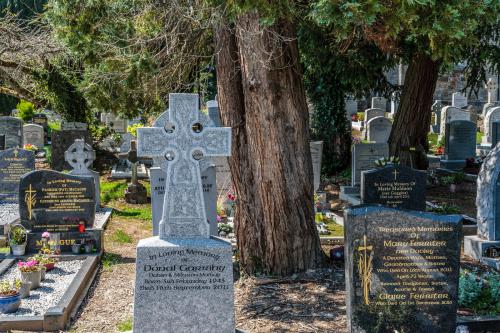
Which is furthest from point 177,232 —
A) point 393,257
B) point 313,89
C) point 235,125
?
point 313,89

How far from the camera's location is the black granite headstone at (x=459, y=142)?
59.6ft

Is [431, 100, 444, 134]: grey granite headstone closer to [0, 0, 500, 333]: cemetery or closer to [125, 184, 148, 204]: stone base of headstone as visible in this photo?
[0, 0, 500, 333]: cemetery

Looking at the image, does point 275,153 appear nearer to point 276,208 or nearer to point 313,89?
point 276,208

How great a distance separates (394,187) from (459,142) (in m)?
8.87

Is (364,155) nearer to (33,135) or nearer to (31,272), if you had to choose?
(31,272)

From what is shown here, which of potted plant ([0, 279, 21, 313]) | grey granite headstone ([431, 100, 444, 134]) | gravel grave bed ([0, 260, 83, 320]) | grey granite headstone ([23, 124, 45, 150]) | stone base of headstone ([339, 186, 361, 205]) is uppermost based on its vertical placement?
grey granite headstone ([431, 100, 444, 134])

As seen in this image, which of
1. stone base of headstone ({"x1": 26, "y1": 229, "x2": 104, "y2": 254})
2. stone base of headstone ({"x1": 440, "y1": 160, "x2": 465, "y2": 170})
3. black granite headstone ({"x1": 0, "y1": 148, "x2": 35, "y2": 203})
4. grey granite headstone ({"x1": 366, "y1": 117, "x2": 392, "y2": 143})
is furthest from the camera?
grey granite headstone ({"x1": 366, "y1": 117, "x2": 392, "y2": 143})

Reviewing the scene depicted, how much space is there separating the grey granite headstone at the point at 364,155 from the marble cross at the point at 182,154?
9.06 metres

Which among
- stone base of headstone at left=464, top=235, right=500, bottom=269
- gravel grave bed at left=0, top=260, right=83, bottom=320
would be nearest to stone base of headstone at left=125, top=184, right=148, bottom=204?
gravel grave bed at left=0, top=260, right=83, bottom=320

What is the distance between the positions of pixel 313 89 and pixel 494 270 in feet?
35.4

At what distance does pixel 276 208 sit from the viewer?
783 cm

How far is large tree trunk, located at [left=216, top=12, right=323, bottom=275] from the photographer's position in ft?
25.0

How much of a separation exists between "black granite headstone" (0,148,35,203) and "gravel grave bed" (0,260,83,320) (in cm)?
481

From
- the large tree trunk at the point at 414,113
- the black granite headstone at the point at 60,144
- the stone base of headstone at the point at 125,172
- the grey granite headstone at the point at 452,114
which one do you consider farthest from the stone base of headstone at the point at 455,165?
the black granite headstone at the point at 60,144
